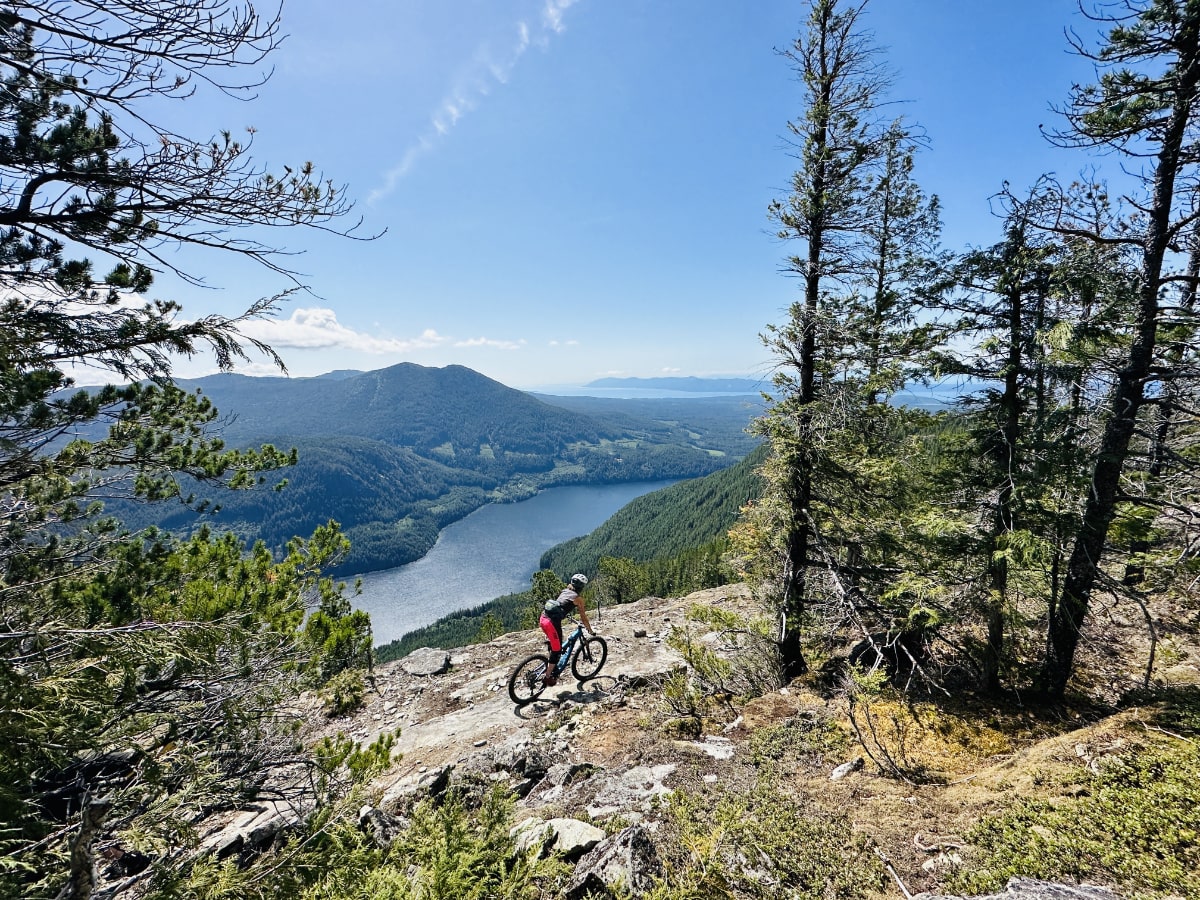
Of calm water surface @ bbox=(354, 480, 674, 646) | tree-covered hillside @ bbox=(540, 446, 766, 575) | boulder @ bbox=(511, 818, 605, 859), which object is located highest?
boulder @ bbox=(511, 818, 605, 859)

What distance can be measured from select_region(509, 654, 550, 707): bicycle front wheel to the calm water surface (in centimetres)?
6770

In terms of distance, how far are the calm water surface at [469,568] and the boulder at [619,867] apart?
73.6m

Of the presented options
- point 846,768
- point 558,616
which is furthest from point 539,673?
point 846,768

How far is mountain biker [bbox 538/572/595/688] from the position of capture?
834cm

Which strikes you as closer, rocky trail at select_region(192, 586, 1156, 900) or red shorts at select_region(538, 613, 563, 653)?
rocky trail at select_region(192, 586, 1156, 900)

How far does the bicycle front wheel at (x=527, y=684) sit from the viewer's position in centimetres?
878

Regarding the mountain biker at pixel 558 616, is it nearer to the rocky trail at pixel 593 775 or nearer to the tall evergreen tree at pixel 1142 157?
the rocky trail at pixel 593 775

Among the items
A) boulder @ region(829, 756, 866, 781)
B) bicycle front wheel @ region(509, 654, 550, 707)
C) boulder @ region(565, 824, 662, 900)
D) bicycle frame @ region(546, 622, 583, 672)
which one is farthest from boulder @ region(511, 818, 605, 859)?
bicycle front wheel @ region(509, 654, 550, 707)

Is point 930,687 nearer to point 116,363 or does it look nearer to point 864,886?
point 864,886

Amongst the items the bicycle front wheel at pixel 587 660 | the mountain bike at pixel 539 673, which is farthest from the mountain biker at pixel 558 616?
the bicycle front wheel at pixel 587 660

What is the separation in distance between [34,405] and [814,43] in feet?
34.3

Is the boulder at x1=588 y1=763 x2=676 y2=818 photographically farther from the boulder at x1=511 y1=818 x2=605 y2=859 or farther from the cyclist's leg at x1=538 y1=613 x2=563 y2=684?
the cyclist's leg at x1=538 y1=613 x2=563 y2=684

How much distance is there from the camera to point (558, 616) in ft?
27.6

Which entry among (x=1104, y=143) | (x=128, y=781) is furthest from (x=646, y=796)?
(x=1104, y=143)
